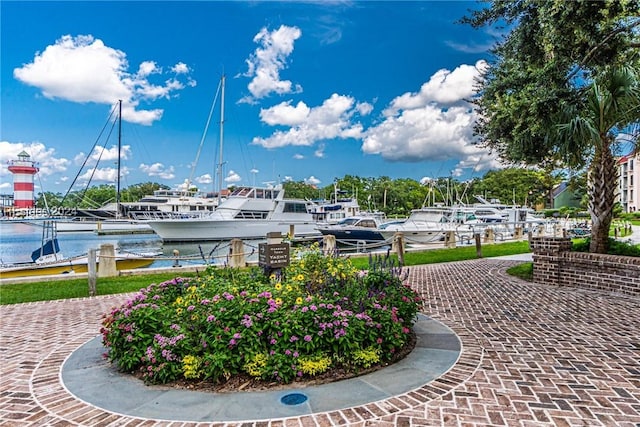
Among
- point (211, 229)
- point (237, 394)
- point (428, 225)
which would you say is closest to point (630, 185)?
point (428, 225)

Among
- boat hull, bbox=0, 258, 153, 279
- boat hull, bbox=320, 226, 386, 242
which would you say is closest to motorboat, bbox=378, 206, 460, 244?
boat hull, bbox=320, 226, 386, 242

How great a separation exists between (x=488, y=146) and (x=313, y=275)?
26.6 ft

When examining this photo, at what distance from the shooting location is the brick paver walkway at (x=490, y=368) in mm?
3240

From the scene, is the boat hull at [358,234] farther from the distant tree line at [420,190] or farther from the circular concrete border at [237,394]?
the distant tree line at [420,190]

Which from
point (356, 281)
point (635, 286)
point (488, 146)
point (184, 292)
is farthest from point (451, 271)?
point (184, 292)

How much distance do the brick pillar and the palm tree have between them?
64 cm

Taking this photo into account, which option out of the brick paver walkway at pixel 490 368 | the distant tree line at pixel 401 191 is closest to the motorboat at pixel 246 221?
the brick paver walkway at pixel 490 368

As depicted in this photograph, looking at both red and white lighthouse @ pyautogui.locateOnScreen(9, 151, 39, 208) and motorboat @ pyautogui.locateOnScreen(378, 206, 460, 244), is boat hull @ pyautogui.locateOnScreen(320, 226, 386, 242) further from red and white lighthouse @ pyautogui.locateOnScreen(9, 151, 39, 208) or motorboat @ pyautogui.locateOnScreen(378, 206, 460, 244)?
red and white lighthouse @ pyautogui.locateOnScreen(9, 151, 39, 208)

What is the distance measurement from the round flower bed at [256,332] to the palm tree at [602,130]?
5849 millimetres

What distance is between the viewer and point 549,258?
9297 millimetres

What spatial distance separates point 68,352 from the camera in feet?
16.4

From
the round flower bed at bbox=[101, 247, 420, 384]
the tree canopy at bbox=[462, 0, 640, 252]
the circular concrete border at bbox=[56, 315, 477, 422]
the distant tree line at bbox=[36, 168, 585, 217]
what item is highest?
the distant tree line at bbox=[36, 168, 585, 217]

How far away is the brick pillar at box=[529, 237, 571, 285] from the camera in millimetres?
9180

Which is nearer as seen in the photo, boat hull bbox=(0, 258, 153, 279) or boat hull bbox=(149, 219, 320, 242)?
boat hull bbox=(0, 258, 153, 279)
